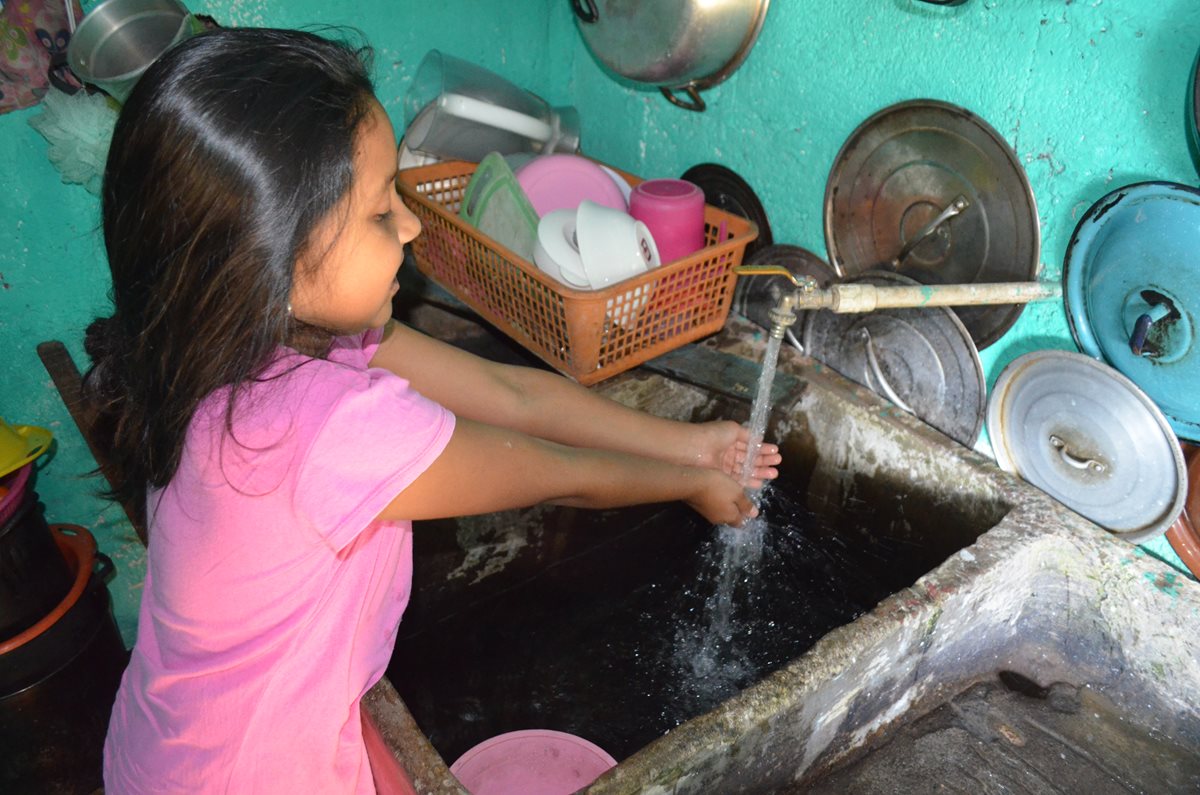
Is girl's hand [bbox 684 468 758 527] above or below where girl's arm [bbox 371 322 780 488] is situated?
below

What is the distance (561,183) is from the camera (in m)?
2.18

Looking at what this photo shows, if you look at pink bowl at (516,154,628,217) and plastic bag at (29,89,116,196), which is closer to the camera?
plastic bag at (29,89,116,196)

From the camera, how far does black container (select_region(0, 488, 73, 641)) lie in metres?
2.10

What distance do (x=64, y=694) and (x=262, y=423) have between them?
1803mm

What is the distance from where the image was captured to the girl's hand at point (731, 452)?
72.5 inches

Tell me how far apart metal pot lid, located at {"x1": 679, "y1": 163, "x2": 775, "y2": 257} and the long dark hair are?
4.26 ft

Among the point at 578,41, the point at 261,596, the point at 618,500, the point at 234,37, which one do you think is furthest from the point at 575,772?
the point at 578,41

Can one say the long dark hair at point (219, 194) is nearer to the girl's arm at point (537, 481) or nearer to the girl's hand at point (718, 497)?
the girl's arm at point (537, 481)

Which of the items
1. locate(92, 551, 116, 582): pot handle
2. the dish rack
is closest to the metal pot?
the dish rack

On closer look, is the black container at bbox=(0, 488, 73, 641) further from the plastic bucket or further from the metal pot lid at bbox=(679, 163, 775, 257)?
the metal pot lid at bbox=(679, 163, 775, 257)

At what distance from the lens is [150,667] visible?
1.27 metres

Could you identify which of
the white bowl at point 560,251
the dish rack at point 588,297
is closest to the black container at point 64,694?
the dish rack at point 588,297

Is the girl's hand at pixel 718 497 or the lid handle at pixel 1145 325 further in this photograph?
the girl's hand at pixel 718 497

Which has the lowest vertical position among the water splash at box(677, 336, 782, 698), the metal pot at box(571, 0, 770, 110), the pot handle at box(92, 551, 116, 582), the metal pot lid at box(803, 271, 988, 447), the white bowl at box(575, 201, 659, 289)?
the pot handle at box(92, 551, 116, 582)
